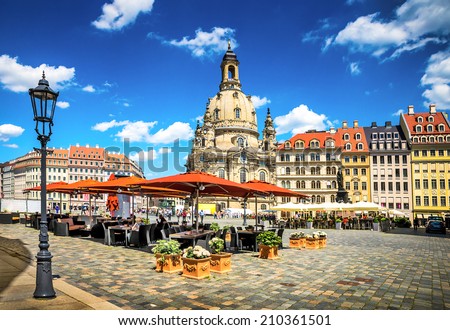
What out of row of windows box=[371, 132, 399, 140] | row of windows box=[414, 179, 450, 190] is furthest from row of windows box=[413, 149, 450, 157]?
row of windows box=[414, 179, 450, 190]

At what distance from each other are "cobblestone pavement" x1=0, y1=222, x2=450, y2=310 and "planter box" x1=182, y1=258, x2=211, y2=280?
0.24 metres

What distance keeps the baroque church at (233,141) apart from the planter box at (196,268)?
75.8 m

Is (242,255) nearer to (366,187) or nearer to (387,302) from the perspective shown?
(387,302)

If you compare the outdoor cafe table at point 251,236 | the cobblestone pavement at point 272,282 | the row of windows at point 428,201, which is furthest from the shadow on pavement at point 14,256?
the row of windows at point 428,201

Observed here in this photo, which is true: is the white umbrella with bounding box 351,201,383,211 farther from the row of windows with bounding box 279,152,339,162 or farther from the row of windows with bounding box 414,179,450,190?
the row of windows with bounding box 279,152,339,162

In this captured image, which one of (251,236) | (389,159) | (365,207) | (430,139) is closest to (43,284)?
(251,236)

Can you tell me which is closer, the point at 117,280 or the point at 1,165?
the point at 117,280

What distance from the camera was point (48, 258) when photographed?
6.81 meters

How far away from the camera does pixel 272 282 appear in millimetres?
8516

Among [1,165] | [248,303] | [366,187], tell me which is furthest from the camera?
[1,165]

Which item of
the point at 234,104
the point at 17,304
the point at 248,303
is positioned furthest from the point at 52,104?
the point at 234,104

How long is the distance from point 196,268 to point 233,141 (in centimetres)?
8366

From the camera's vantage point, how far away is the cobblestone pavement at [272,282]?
6.80 metres
